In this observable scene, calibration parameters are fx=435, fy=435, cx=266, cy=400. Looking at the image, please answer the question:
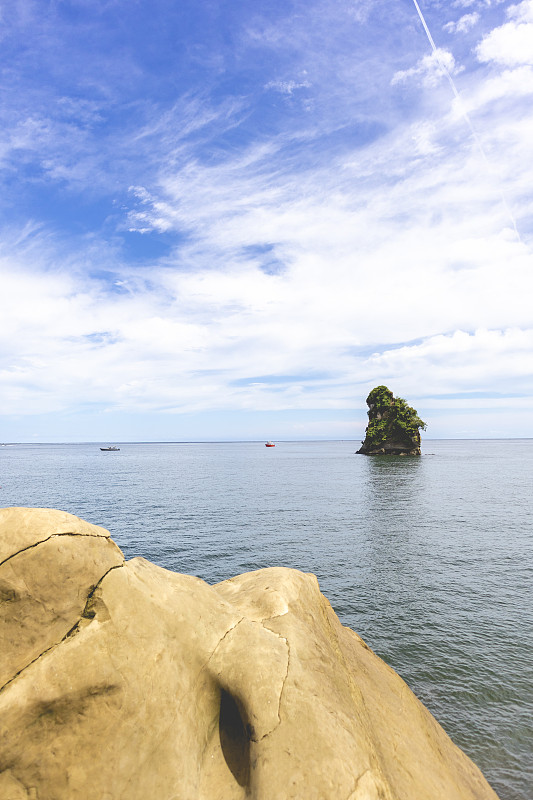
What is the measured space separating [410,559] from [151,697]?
21644 millimetres

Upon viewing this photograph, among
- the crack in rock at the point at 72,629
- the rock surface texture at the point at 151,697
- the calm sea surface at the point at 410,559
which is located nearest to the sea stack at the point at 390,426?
the calm sea surface at the point at 410,559

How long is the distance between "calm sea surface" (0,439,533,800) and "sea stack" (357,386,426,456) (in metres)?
59.5

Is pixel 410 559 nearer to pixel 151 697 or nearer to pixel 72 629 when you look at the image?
pixel 151 697

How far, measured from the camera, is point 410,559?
23703mm

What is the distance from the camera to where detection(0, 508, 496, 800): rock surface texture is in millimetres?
4438

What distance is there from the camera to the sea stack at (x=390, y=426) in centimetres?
11406

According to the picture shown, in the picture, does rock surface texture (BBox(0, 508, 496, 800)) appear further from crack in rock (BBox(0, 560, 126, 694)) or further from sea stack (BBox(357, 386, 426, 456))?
sea stack (BBox(357, 386, 426, 456))

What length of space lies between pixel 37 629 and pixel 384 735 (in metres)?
4.98

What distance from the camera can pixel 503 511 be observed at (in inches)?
1462

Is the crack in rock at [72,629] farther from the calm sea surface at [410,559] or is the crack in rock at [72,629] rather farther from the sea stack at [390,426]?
the sea stack at [390,426]

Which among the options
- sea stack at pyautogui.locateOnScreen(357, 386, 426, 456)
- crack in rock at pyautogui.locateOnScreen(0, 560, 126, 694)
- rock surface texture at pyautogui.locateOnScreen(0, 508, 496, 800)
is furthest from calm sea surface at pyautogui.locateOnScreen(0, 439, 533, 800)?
sea stack at pyautogui.locateOnScreen(357, 386, 426, 456)

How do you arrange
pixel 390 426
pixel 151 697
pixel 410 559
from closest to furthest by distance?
pixel 151 697 < pixel 410 559 < pixel 390 426

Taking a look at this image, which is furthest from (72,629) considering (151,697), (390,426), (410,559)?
(390,426)

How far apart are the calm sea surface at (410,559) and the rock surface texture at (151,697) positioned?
5.97 metres
